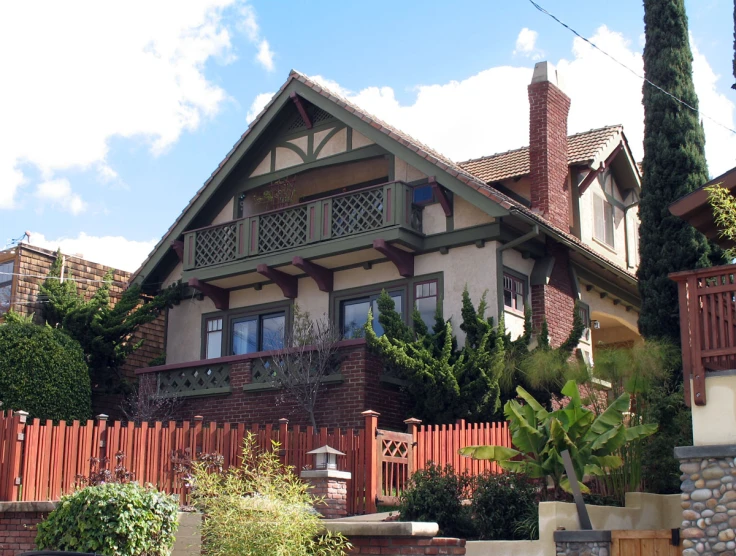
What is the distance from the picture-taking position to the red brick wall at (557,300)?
858 inches

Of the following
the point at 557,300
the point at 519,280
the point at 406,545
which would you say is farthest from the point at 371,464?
the point at 557,300

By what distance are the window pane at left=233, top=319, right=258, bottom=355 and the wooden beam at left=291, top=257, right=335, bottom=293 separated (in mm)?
2402

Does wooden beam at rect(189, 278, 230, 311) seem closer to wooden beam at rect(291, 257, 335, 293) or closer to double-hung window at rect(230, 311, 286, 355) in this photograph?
double-hung window at rect(230, 311, 286, 355)

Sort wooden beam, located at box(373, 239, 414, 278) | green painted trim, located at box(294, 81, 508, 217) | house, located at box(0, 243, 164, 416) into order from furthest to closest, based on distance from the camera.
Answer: house, located at box(0, 243, 164, 416)
wooden beam, located at box(373, 239, 414, 278)
green painted trim, located at box(294, 81, 508, 217)

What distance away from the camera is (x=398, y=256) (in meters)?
21.7

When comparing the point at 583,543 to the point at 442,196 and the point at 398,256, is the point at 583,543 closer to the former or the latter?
the point at 398,256

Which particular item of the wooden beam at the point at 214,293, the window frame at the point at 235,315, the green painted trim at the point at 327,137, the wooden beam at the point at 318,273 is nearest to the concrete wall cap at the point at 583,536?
the wooden beam at the point at 318,273

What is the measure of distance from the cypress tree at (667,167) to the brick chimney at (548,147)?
122 inches

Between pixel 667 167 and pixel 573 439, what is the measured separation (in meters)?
7.58

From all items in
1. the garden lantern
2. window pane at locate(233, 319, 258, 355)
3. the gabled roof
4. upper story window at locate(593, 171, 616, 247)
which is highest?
the gabled roof

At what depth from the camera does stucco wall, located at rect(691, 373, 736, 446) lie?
463 inches

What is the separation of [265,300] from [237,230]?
1.89 metres

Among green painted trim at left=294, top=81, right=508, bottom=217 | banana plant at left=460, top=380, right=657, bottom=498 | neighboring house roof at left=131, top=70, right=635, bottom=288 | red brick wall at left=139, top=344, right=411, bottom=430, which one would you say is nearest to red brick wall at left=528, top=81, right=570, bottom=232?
neighboring house roof at left=131, top=70, right=635, bottom=288

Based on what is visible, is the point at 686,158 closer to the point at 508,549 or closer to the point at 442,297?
the point at 442,297
